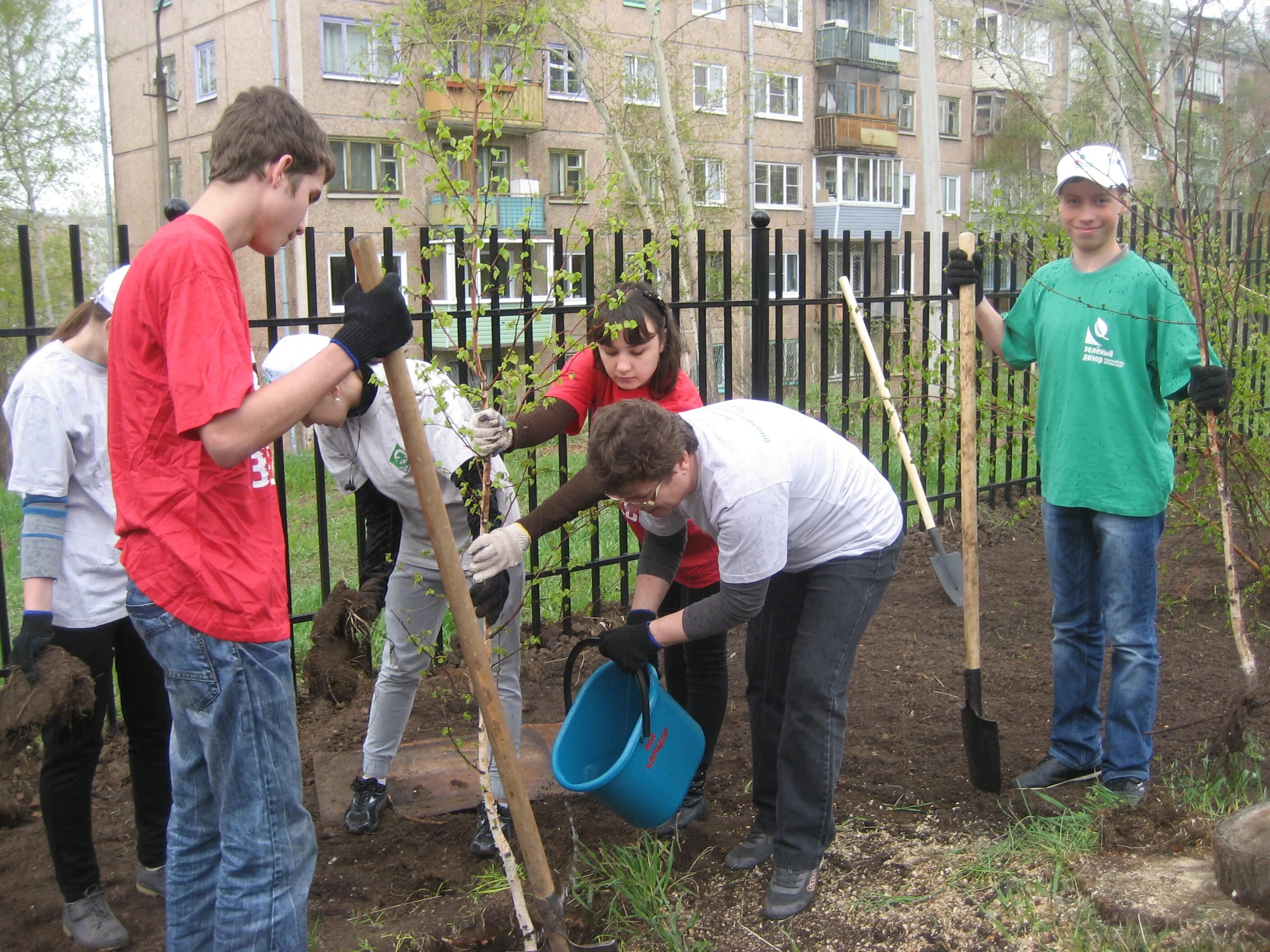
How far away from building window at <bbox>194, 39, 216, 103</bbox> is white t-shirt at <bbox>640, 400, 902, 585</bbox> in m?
21.8

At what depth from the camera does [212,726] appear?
1.92m

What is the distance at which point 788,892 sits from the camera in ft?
8.87

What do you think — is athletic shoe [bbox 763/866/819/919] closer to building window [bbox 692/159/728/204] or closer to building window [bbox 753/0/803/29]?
building window [bbox 692/159/728/204]

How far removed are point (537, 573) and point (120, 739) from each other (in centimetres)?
186

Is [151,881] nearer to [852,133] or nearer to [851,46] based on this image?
[852,133]

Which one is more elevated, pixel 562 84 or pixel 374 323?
pixel 562 84

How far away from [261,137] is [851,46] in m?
29.5

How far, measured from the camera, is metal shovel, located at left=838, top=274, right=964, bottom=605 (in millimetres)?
4129

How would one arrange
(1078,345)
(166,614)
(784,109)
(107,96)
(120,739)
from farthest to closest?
1. (784,109)
2. (107,96)
3. (120,739)
4. (1078,345)
5. (166,614)

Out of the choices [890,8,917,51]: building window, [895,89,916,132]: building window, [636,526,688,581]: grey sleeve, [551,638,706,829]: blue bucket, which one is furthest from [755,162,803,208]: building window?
[551,638,706,829]: blue bucket

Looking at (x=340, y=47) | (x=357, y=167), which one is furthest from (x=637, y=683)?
(x=357, y=167)

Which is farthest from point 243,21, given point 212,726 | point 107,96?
point 212,726

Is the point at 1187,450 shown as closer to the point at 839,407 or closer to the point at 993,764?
the point at 839,407

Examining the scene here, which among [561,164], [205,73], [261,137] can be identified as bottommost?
[261,137]
